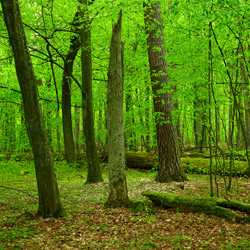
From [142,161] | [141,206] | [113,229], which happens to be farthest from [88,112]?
[142,161]

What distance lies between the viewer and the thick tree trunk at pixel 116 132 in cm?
628

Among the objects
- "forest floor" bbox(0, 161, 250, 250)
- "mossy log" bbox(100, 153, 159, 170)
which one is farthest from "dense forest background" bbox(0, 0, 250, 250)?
"mossy log" bbox(100, 153, 159, 170)

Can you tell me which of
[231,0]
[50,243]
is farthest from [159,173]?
[231,0]

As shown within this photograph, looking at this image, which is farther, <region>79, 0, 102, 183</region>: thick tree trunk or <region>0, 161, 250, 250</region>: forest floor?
<region>79, 0, 102, 183</region>: thick tree trunk

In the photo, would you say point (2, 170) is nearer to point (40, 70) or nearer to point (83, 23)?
point (40, 70)

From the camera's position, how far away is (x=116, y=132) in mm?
6297

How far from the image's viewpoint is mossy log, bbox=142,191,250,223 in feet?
17.9

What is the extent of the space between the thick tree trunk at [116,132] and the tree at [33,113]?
149 centimetres

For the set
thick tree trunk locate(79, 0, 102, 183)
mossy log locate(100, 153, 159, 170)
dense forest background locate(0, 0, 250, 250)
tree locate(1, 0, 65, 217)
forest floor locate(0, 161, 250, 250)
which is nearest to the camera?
forest floor locate(0, 161, 250, 250)

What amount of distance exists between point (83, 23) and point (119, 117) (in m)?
4.98

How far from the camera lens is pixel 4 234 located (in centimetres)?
453

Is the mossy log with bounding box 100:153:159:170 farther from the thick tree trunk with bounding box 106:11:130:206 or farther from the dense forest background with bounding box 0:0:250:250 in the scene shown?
the thick tree trunk with bounding box 106:11:130:206

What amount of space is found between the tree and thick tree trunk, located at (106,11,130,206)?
4.89ft

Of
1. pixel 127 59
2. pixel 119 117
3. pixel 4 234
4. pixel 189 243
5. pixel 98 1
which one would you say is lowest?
pixel 189 243
